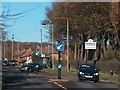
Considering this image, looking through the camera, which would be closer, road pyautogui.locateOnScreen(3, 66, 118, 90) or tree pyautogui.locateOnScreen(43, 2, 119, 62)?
road pyautogui.locateOnScreen(3, 66, 118, 90)

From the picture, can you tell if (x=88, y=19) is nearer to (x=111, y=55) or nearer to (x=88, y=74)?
(x=111, y=55)

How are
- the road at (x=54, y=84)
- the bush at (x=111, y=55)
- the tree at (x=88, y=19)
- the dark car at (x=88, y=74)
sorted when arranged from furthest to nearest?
1. the bush at (x=111, y=55)
2. the tree at (x=88, y=19)
3. the dark car at (x=88, y=74)
4. the road at (x=54, y=84)

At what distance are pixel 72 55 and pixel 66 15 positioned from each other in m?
28.5

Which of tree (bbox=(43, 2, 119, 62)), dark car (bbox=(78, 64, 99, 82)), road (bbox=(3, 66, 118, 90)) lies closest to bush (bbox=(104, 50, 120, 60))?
tree (bbox=(43, 2, 119, 62))

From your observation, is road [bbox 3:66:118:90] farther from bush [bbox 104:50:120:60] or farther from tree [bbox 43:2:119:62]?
bush [bbox 104:50:120:60]

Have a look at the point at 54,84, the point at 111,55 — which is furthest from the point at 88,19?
the point at 54,84

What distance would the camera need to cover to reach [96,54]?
2618 inches

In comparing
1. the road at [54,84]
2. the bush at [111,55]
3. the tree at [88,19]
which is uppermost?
the tree at [88,19]

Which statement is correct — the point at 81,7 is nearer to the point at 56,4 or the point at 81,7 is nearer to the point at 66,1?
the point at 66,1

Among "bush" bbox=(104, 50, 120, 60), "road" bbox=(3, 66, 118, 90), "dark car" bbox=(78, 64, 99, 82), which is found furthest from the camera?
"bush" bbox=(104, 50, 120, 60)

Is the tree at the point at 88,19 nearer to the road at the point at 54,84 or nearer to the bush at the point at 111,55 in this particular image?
the bush at the point at 111,55

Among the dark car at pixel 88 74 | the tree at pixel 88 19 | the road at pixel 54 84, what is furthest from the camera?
the tree at pixel 88 19

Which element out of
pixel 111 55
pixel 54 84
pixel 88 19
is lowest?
pixel 54 84

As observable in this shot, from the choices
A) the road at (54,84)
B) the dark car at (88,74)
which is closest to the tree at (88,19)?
the dark car at (88,74)
